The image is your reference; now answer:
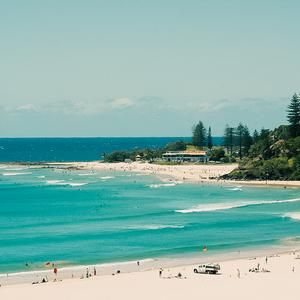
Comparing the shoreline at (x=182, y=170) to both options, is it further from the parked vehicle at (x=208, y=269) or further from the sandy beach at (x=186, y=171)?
the parked vehicle at (x=208, y=269)

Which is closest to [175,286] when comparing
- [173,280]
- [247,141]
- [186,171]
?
[173,280]

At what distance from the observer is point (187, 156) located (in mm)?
169750

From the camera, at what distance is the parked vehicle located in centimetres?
4750

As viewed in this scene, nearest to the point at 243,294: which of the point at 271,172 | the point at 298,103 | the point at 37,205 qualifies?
the point at 37,205

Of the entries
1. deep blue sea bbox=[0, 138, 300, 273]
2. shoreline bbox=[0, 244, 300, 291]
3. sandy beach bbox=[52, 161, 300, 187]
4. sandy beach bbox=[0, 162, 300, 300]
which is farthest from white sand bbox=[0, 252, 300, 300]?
sandy beach bbox=[52, 161, 300, 187]

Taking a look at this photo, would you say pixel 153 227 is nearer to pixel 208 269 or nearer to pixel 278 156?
pixel 208 269

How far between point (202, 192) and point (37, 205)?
27.0 metres

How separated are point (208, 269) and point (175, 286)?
4.60 metres

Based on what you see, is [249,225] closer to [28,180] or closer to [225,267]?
[225,267]

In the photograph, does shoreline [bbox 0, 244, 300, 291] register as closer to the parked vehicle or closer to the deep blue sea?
the deep blue sea

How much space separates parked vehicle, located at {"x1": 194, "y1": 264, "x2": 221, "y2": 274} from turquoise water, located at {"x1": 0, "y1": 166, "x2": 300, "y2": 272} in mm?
8209

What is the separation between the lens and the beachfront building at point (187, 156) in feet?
554

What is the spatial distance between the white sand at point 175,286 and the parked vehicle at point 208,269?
575 millimetres

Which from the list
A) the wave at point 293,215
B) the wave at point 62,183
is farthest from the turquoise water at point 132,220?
the wave at point 62,183
